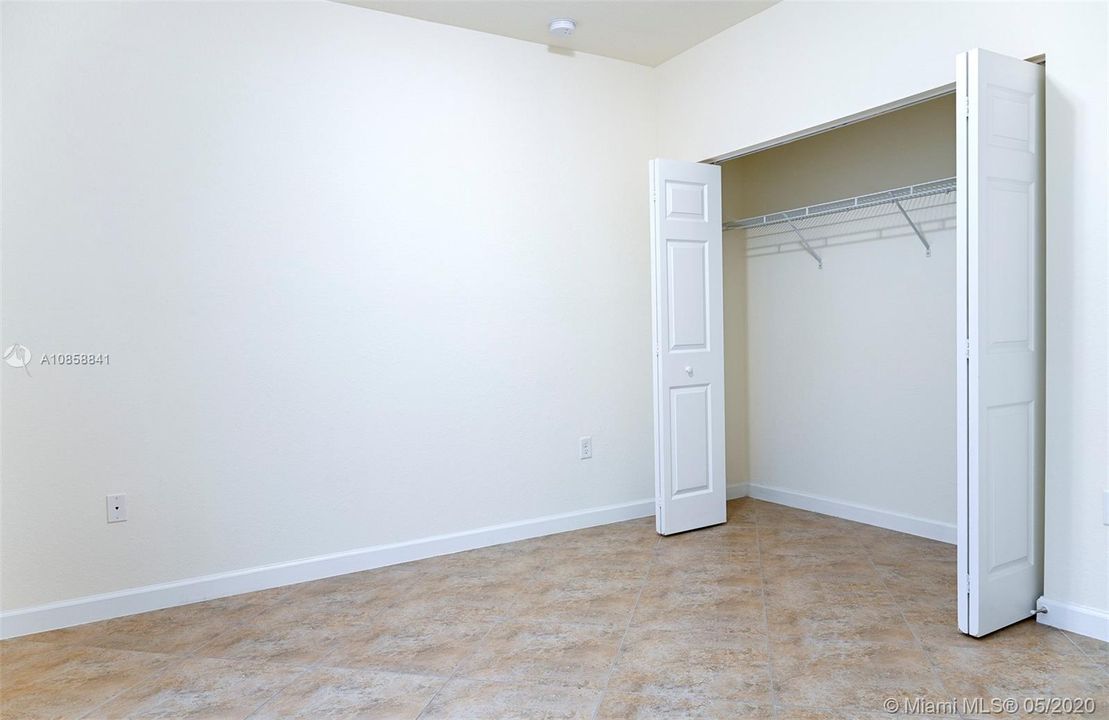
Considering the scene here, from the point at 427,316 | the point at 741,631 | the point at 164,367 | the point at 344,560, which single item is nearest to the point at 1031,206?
the point at 741,631

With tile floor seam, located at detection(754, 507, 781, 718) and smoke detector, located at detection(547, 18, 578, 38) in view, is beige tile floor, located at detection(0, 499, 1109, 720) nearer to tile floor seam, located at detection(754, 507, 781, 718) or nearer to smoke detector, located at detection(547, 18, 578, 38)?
tile floor seam, located at detection(754, 507, 781, 718)

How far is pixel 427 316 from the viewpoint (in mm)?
3896

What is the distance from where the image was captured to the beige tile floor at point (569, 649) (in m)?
2.31

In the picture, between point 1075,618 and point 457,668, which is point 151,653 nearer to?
point 457,668

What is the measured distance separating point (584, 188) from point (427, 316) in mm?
1283

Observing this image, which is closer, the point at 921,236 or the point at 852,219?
the point at 921,236

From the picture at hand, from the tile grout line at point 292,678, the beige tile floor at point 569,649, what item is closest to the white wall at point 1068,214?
the beige tile floor at point 569,649

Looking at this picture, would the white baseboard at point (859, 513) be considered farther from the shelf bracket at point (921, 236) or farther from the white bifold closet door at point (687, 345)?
the shelf bracket at point (921, 236)

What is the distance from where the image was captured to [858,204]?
4051 millimetres

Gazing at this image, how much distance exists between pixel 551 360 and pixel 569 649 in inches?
75.6

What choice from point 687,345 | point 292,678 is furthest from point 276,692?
point 687,345

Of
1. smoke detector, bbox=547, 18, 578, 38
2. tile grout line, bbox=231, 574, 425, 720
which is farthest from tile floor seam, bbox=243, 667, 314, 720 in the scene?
smoke detector, bbox=547, 18, 578, 38

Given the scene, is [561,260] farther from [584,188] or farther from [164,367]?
[164,367]

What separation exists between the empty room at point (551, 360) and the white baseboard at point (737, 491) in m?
0.03
